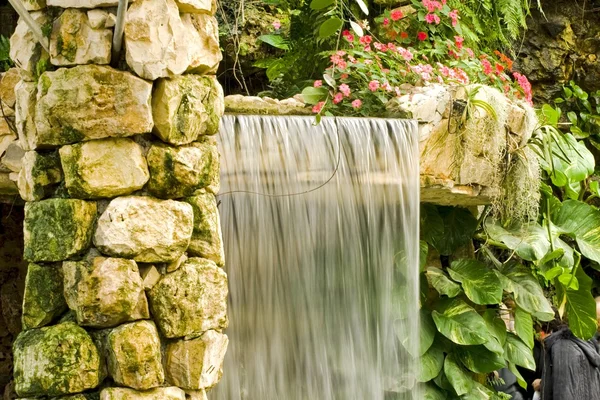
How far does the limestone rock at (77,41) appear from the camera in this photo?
92.3 inches

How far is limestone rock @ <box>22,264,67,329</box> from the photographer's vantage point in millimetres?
2398

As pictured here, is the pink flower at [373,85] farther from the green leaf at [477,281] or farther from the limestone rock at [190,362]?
Answer: the limestone rock at [190,362]

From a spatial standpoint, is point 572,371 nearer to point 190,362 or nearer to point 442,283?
point 442,283

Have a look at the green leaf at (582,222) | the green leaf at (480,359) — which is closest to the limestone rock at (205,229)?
the green leaf at (480,359)

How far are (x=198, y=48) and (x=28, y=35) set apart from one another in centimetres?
56

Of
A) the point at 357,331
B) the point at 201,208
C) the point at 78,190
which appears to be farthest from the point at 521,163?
the point at 78,190

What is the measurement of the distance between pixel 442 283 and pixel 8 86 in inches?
115

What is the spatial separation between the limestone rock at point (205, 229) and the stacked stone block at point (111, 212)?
47 millimetres

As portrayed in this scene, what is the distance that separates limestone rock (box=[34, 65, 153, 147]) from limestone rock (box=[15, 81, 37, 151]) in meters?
0.12

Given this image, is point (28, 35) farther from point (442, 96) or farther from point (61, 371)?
point (442, 96)

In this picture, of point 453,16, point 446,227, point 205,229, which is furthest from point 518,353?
point 205,229

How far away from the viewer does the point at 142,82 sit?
235 cm

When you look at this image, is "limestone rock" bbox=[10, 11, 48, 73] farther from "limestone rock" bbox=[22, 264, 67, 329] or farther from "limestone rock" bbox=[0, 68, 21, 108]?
"limestone rock" bbox=[0, 68, 21, 108]

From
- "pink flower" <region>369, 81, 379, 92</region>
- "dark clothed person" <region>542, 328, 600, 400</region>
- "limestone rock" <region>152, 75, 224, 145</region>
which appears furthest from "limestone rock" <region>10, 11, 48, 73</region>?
"dark clothed person" <region>542, 328, 600, 400</region>
